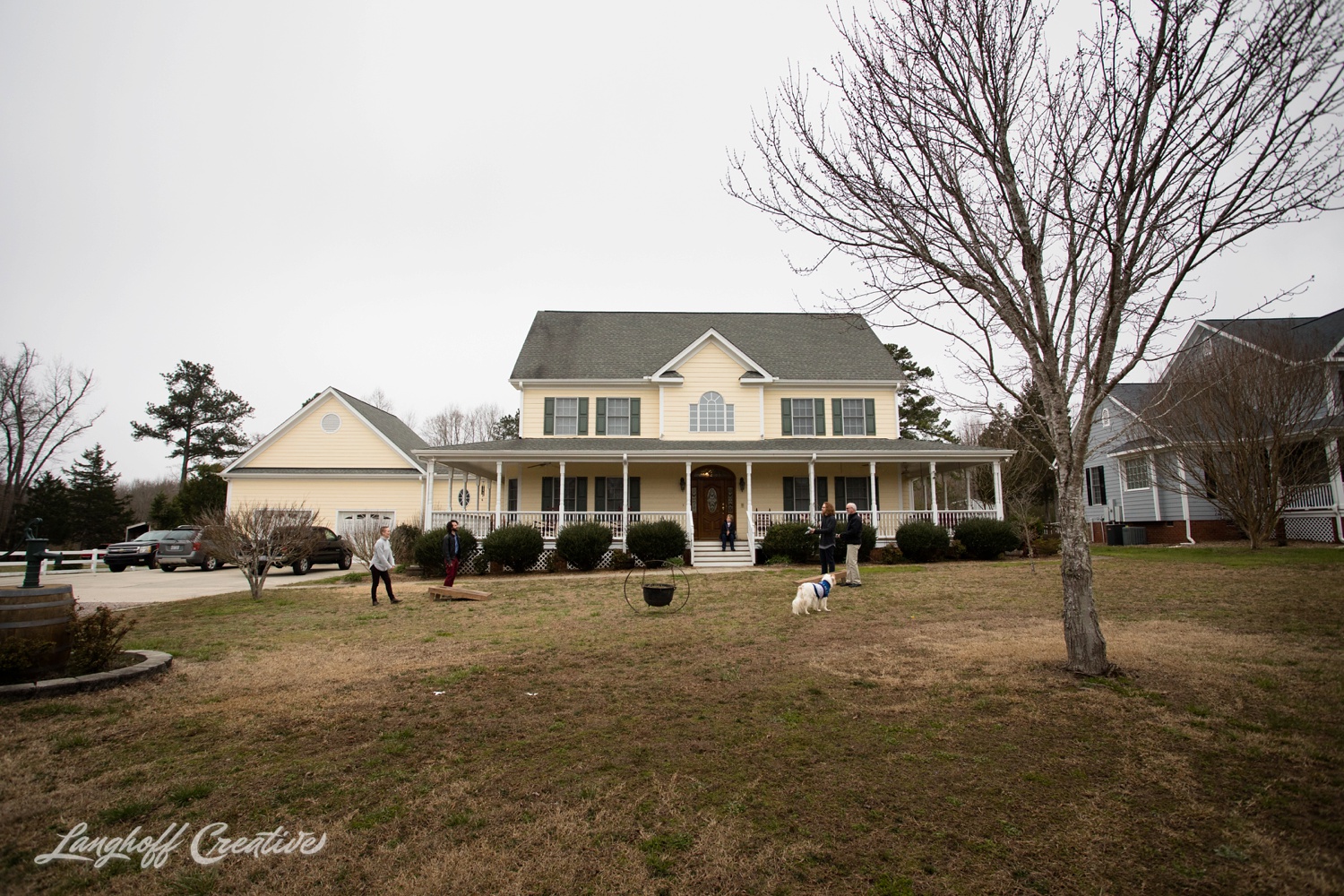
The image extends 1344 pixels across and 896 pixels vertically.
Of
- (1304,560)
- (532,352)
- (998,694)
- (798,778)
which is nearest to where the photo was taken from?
(798,778)

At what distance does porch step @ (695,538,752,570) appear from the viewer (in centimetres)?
2011

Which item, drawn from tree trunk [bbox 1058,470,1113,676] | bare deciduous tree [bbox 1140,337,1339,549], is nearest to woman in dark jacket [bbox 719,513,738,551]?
bare deciduous tree [bbox 1140,337,1339,549]

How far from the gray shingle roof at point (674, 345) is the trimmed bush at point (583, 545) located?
6.55 meters

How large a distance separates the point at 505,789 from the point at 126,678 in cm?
490

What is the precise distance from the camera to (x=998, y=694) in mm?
5945

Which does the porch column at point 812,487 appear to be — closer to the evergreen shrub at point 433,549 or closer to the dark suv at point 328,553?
the evergreen shrub at point 433,549

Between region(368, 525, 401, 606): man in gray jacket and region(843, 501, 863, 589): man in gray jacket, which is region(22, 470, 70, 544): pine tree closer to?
region(368, 525, 401, 606): man in gray jacket

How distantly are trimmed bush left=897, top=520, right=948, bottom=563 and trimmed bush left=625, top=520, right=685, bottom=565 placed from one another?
645cm

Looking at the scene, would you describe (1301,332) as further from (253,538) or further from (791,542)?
(253,538)

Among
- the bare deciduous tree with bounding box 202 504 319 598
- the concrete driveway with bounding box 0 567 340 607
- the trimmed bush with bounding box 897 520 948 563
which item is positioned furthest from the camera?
the trimmed bush with bounding box 897 520 948 563

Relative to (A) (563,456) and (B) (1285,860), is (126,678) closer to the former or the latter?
(B) (1285,860)

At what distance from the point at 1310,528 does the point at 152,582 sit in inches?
1358

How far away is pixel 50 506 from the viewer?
35531 mm

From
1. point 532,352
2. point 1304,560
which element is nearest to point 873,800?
point 1304,560
